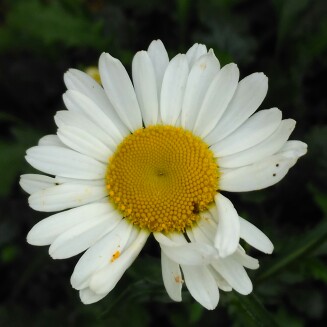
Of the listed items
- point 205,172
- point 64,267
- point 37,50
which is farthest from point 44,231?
point 37,50

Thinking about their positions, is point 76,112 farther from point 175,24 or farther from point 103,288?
point 175,24

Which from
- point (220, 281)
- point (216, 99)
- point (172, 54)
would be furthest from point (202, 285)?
point (172, 54)

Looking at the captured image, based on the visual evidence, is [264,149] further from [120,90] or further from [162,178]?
[120,90]

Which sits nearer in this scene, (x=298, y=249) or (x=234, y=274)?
(x=234, y=274)

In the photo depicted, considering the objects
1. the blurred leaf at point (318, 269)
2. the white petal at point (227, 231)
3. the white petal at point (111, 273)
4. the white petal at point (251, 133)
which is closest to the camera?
the white petal at point (227, 231)

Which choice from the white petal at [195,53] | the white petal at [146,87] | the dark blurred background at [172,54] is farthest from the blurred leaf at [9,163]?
the white petal at [195,53]

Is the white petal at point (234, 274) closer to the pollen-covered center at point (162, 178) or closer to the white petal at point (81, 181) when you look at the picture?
the pollen-covered center at point (162, 178)

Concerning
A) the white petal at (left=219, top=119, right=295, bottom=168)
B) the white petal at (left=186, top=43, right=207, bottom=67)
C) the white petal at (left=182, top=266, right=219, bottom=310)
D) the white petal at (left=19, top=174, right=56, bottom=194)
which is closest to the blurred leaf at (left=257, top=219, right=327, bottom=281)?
the white petal at (left=219, top=119, right=295, bottom=168)

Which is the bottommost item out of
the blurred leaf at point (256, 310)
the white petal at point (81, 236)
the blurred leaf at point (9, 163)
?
the blurred leaf at point (9, 163)
